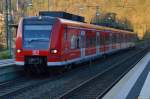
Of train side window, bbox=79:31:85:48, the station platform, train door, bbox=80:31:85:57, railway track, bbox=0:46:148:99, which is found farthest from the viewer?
train door, bbox=80:31:85:57

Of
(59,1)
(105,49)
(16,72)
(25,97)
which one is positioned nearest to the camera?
(25,97)

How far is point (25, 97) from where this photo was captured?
625 inches

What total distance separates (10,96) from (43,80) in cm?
529

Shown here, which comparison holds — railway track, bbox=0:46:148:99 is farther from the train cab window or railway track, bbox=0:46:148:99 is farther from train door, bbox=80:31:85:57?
train door, bbox=80:31:85:57

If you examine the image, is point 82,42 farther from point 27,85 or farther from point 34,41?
point 27,85

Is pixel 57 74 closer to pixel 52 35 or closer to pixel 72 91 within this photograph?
pixel 52 35

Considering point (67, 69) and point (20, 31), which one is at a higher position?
point (20, 31)

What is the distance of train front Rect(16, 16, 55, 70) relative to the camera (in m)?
21.5

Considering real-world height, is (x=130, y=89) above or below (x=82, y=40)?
below

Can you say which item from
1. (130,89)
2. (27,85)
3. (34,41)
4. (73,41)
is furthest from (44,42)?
(130,89)

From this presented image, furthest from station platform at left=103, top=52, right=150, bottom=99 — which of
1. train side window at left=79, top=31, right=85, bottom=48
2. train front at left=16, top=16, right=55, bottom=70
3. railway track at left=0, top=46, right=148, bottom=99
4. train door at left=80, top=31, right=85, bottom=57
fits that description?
train door at left=80, top=31, right=85, bottom=57

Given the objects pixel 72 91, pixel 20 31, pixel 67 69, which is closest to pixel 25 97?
pixel 72 91

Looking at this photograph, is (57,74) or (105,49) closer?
(57,74)

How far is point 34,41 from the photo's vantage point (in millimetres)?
21750
